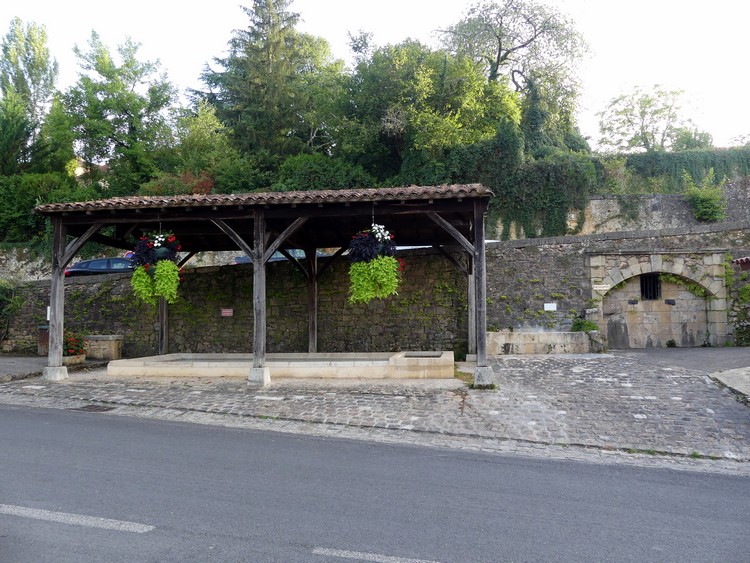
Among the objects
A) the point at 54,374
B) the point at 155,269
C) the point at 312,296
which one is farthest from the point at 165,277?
the point at 312,296

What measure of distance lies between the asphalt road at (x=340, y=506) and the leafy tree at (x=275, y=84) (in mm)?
21682

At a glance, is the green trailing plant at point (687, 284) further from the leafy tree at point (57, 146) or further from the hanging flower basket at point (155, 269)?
the leafy tree at point (57, 146)

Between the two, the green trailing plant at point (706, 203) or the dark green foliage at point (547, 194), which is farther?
the dark green foliage at point (547, 194)

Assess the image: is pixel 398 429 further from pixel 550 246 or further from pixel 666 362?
pixel 550 246

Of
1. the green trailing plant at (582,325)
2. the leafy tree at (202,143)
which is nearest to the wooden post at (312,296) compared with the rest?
the green trailing plant at (582,325)

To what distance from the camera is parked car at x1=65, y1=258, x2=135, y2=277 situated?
17.2 m

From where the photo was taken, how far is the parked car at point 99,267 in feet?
56.5

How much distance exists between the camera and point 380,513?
11.4 feet

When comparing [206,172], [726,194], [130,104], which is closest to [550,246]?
[726,194]

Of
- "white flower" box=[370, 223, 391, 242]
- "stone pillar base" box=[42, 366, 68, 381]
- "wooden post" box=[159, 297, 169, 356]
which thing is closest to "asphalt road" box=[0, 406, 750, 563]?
"white flower" box=[370, 223, 391, 242]

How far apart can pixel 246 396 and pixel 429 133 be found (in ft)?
51.3

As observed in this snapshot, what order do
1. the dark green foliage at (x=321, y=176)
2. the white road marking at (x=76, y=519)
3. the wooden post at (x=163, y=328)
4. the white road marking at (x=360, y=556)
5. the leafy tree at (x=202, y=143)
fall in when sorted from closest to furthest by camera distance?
the white road marking at (x=360, y=556) → the white road marking at (x=76, y=519) → the wooden post at (x=163, y=328) → the dark green foliage at (x=321, y=176) → the leafy tree at (x=202, y=143)

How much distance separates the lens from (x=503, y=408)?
710 centimetres

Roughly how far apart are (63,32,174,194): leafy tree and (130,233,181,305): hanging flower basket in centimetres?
1628
